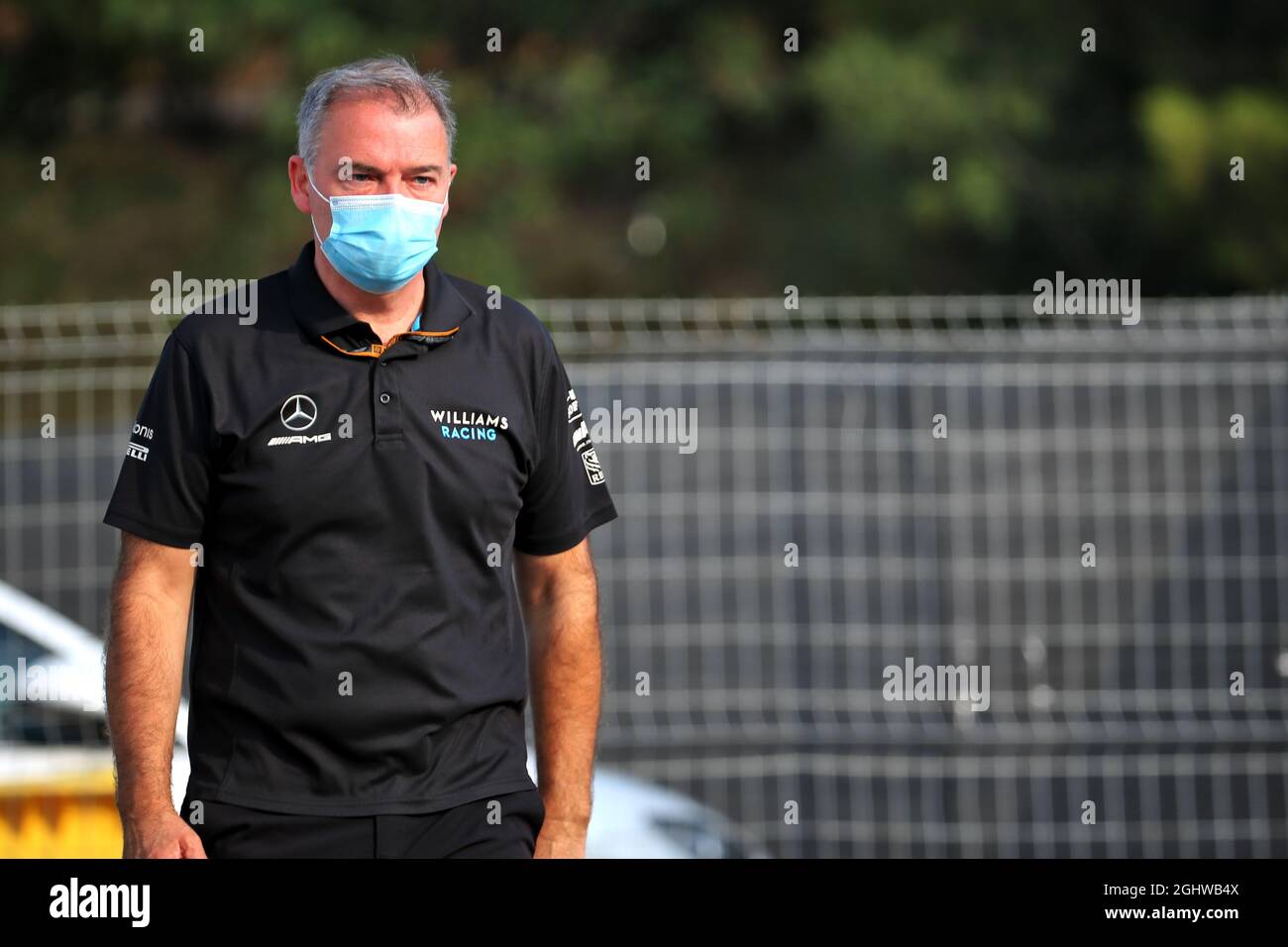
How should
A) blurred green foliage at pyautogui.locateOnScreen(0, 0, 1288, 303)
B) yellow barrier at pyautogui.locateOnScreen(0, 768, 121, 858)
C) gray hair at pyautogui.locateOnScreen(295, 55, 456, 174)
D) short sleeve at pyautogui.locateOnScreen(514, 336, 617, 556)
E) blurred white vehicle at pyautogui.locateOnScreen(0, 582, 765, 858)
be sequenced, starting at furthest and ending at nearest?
blurred green foliage at pyautogui.locateOnScreen(0, 0, 1288, 303), blurred white vehicle at pyautogui.locateOnScreen(0, 582, 765, 858), yellow barrier at pyautogui.locateOnScreen(0, 768, 121, 858), short sleeve at pyautogui.locateOnScreen(514, 336, 617, 556), gray hair at pyautogui.locateOnScreen(295, 55, 456, 174)

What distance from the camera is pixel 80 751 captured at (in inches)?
203

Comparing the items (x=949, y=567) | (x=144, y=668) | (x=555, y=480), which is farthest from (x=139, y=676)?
(x=949, y=567)

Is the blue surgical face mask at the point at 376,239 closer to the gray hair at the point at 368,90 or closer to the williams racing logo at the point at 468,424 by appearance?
the gray hair at the point at 368,90

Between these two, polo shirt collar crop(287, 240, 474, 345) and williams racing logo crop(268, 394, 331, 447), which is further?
polo shirt collar crop(287, 240, 474, 345)

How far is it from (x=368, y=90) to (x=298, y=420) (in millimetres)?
547

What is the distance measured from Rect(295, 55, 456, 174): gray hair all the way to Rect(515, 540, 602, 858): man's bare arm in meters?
0.74

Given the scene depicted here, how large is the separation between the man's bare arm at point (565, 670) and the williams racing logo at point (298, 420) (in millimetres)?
505

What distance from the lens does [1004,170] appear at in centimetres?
1798

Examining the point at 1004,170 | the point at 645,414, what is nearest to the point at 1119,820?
the point at 645,414

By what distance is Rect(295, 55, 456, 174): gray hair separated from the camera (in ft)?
9.39

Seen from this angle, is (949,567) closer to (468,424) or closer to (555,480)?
(555,480)

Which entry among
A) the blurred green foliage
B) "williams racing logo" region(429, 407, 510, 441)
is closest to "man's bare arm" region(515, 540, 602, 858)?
"williams racing logo" region(429, 407, 510, 441)

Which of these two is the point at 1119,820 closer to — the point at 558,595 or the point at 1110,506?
the point at 1110,506

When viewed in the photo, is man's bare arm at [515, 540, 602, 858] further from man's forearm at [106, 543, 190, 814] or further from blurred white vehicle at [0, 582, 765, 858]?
blurred white vehicle at [0, 582, 765, 858]
